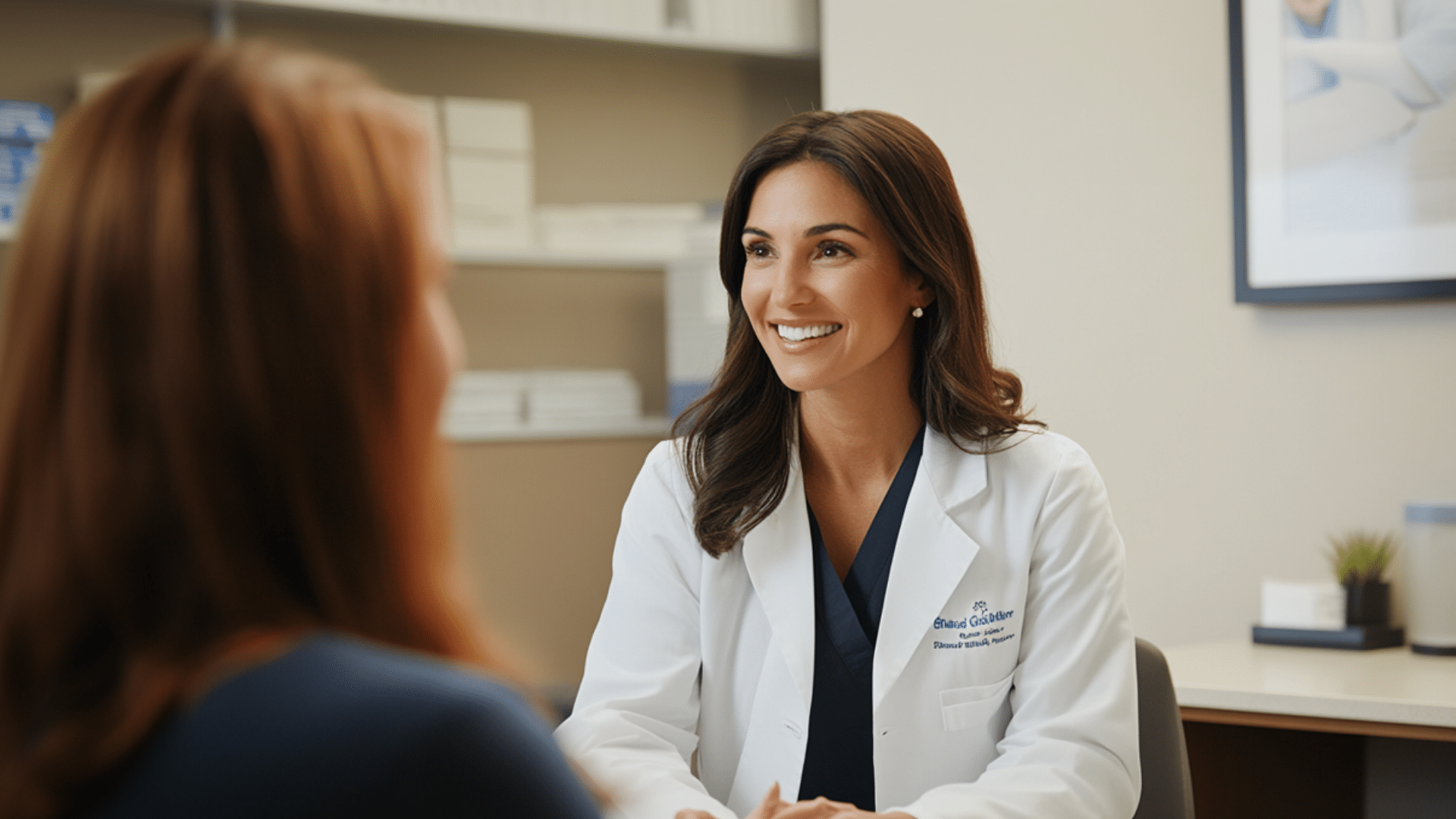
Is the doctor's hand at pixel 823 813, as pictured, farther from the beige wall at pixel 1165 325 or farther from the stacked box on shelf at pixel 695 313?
the stacked box on shelf at pixel 695 313

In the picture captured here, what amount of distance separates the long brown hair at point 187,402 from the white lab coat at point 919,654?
35.8 inches

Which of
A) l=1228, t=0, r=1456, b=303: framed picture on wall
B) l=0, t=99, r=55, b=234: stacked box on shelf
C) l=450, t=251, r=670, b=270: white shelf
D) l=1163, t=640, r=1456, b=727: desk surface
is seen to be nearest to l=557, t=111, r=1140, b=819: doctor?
l=1163, t=640, r=1456, b=727: desk surface

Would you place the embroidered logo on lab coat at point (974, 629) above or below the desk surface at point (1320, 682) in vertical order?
above

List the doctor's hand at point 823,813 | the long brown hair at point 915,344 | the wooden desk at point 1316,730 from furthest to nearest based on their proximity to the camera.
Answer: the wooden desk at point 1316,730 → the long brown hair at point 915,344 → the doctor's hand at point 823,813

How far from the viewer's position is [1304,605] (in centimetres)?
231

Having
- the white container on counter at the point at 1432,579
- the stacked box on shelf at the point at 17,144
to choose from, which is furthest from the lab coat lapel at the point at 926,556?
the stacked box on shelf at the point at 17,144

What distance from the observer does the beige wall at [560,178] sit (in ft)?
9.94

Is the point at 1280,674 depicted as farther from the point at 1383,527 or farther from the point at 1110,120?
the point at 1110,120

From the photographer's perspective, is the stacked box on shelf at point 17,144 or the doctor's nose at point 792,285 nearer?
the doctor's nose at point 792,285

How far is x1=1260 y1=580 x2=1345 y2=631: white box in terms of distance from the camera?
2.29 m

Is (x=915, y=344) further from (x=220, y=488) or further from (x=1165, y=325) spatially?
(x=220, y=488)

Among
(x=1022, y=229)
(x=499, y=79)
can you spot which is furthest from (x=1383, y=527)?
(x=499, y=79)

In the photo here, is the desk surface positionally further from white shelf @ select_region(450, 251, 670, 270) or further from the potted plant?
white shelf @ select_region(450, 251, 670, 270)

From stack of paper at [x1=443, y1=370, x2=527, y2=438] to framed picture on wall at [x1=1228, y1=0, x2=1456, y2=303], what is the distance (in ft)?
5.25
